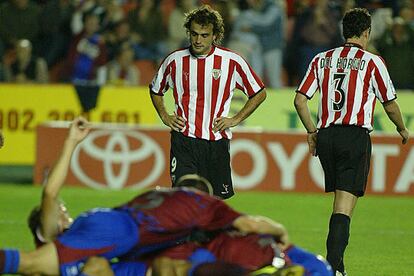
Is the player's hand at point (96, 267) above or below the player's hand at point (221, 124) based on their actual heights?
below

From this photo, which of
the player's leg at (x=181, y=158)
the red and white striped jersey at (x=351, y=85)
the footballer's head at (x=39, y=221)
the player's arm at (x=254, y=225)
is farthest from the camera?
the player's leg at (x=181, y=158)

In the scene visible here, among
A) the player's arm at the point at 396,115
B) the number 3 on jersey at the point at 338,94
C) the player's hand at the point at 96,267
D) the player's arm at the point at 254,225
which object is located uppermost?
the number 3 on jersey at the point at 338,94

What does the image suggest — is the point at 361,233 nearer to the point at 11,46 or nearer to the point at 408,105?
the point at 408,105

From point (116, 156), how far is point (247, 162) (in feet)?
5.39

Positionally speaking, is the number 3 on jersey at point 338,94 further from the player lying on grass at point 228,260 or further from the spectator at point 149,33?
the spectator at point 149,33

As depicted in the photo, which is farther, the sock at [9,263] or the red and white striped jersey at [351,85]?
the red and white striped jersey at [351,85]

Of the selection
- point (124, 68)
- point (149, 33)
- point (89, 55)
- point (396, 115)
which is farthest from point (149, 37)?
point (396, 115)

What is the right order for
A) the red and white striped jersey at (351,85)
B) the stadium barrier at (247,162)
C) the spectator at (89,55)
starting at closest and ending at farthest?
the red and white striped jersey at (351,85) → the stadium barrier at (247,162) → the spectator at (89,55)

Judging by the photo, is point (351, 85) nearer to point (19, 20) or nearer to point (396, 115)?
point (396, 115)

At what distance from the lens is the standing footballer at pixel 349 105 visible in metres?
8.56

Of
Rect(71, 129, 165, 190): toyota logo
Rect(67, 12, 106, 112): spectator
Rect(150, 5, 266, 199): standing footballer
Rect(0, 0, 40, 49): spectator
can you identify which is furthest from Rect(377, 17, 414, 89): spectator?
Rect(150, 5, 266, 199): standing footballer

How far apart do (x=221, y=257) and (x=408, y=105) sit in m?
9.58

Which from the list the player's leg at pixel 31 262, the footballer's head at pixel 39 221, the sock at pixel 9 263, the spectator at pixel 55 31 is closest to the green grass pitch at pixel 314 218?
the footballer's head at pixel 39 221

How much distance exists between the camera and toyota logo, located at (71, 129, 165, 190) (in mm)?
14617
